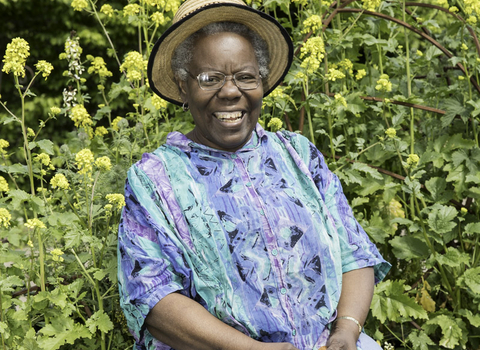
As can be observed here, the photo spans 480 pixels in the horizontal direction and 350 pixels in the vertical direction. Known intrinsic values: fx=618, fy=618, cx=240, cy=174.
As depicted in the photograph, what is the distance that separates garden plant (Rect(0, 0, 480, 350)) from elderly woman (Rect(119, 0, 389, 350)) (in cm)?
39

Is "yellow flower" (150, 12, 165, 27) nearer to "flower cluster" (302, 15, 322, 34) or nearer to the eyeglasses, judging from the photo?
"flower cluster" (302, 15, 322, 34)

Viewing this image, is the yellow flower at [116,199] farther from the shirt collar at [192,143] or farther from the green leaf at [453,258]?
the green leaf at [453,258]

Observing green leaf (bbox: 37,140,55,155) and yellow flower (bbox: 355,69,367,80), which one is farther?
yellow flower (bbox: 355,69,367,80)

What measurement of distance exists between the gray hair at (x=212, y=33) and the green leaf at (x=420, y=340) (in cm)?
158

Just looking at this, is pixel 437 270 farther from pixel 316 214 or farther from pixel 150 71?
pixel 150 71

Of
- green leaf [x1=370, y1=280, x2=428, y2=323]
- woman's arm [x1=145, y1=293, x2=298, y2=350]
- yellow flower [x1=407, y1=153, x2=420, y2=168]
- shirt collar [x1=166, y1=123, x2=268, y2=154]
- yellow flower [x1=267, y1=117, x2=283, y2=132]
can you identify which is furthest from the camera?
yellow flower [x1=267, y1=117, x2=283, y2=132]

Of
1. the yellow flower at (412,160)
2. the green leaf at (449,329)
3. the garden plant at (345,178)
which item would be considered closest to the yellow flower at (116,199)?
the garden plant at (345,178)

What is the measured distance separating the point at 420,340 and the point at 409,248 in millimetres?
460

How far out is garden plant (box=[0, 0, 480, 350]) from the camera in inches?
99.8

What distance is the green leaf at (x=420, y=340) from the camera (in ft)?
10.1

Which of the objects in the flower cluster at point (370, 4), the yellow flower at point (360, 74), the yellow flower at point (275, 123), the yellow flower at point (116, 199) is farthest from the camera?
the yellow flower at point (360, 74)

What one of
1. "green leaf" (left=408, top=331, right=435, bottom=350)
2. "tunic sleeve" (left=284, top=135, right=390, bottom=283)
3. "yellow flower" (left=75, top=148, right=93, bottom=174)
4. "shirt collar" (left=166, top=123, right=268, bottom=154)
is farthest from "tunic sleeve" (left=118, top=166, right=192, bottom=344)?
"green leaf" (left=408, top=331, right=435, bottom=350)

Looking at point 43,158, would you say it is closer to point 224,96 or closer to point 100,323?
point 100,323

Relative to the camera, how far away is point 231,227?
83.1 inches
